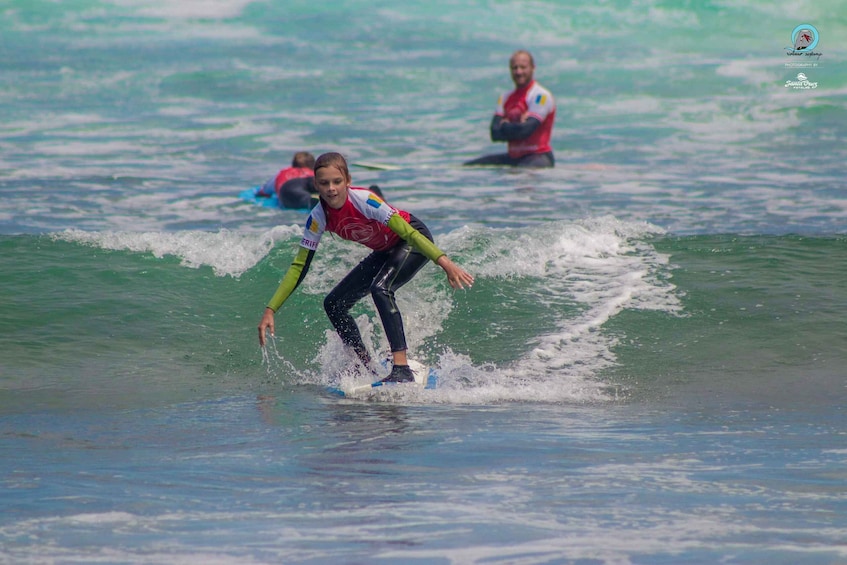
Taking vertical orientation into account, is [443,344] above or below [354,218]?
below

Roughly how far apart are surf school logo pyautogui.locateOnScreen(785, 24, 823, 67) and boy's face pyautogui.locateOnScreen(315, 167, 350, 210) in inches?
862

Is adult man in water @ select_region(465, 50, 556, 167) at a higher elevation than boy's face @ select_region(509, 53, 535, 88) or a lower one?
lower

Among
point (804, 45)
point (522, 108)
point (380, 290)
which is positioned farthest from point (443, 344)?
point (804, 45)

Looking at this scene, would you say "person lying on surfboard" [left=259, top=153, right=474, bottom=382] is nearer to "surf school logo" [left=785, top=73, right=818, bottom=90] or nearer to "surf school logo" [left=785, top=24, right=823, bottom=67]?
"surf school logo" [left=785, top=73, right=818, bottom=90]

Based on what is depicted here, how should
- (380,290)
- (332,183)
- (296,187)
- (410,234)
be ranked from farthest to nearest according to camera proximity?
1. (296,187)
2. (380,290)
3. (410,234)
4. (332,183)

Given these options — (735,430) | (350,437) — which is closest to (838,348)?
(735,430)

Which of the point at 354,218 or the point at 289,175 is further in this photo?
the point at 289,175

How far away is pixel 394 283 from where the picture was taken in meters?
6.52

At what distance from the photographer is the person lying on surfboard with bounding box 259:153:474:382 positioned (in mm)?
6180

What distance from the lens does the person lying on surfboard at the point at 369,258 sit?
6.18 meters

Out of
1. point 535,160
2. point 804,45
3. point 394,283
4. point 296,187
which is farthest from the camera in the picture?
point 804,45

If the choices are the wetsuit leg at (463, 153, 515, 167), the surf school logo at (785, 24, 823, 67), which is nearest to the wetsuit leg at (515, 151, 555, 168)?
the wetsuit leg at (463, 153, 515, 167)

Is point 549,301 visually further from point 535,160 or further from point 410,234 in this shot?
point 535,160

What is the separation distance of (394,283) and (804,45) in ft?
77.6
